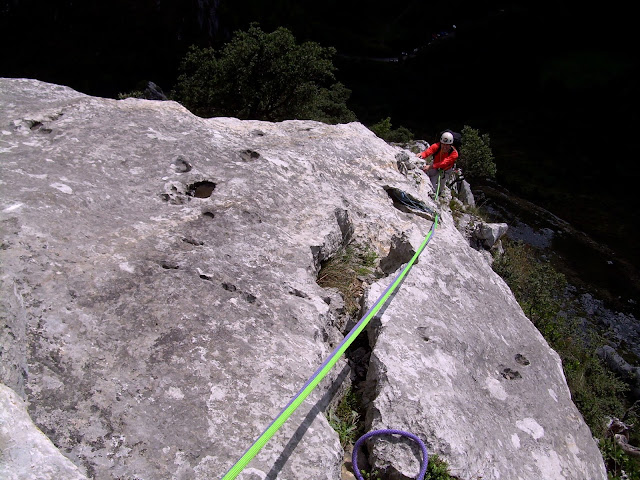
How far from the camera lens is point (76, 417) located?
2.75 metres

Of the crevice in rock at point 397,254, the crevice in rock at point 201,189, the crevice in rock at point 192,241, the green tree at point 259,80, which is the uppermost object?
the crevice in rock at point 201,189

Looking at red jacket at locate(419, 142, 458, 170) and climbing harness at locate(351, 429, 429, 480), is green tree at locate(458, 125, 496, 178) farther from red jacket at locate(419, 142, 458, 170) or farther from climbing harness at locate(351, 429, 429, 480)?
climbing harness at locate(351, 429, 429, 480)

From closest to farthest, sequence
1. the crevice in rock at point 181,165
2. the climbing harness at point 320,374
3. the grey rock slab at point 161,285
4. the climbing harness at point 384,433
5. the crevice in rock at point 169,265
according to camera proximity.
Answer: the climbing harness at point 320,374 → the grey rock slab at point 161,285 → the climbing harness at point 384,433 → the crevice in rock at point 169,265 → the crevice in rock at point 181,165

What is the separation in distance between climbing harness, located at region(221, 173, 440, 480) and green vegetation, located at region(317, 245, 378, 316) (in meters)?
0.53

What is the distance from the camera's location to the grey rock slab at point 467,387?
364 centimetres

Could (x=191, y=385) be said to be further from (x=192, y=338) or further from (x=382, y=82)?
(x=382, y=82)

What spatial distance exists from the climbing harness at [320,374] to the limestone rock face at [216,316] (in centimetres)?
17

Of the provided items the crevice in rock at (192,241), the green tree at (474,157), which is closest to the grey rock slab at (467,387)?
the crevice in rock at (192,241)

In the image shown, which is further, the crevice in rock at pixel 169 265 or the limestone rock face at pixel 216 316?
the crevice in rock at pixel 169 265

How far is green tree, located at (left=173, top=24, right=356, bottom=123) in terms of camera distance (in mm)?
18906

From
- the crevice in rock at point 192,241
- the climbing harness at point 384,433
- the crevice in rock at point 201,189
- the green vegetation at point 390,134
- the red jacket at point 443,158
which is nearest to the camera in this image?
the climbing harness at point 384,433

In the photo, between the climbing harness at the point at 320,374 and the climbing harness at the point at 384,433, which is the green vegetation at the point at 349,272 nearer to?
the climbing harness at the point at 320,374

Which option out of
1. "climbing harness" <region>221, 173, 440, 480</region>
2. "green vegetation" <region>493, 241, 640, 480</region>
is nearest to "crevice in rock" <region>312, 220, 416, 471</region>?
"climbing harness" <region>221, 173, 440, 480</region>

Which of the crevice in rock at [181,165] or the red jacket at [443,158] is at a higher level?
the crevice in rock at [181,165]
